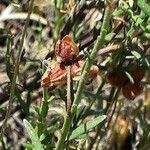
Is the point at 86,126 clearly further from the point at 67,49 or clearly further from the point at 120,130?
the point at 120,130

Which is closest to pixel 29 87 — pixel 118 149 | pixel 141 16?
pixel 141 16

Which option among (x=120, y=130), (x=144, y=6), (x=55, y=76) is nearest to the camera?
(x=144, y=6)

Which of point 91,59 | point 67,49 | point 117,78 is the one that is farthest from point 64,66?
point 117,78

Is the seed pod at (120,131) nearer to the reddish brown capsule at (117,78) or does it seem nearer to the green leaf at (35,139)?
the reddish brown capsule at (117,78)

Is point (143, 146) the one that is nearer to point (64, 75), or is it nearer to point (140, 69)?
point (140, 69)

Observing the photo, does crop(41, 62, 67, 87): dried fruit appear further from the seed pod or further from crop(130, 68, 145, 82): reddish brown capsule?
the seed pod
